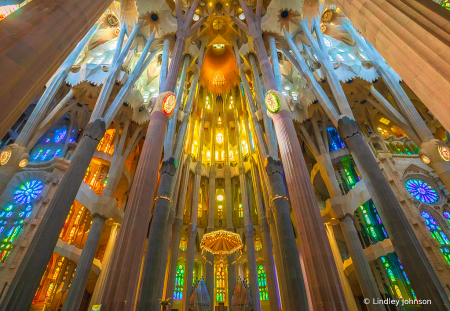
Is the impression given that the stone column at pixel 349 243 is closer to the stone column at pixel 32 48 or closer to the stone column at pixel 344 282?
the stone column at pixel 344 282

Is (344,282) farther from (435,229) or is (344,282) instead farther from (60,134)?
(60,134)

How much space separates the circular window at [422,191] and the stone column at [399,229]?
688 cm

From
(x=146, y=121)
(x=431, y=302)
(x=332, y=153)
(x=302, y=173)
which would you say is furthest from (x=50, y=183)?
(x=332, y=153)

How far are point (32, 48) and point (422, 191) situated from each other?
1812 cm

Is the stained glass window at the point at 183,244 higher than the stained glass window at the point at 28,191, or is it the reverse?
the stained glass window at the point at 28,191

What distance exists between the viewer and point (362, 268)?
38.9ft

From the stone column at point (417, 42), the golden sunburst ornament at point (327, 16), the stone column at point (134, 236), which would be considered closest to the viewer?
the stone column at point (417, 42)

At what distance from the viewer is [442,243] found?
11750mm

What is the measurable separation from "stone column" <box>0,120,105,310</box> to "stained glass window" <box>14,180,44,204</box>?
645cm

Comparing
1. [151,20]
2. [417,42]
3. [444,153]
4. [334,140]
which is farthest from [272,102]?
[334,140]

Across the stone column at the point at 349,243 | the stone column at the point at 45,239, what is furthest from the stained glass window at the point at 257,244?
the stone column at the point at 45,239

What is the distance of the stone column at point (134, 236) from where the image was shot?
6.71 meters

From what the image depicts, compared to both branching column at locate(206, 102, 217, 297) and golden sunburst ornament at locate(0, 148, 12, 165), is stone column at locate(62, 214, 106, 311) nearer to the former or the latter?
golden sunburst ornament at locate(0, 148, 12, 165)

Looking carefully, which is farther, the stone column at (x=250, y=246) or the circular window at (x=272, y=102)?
the stone column at (x=250, y=246)
